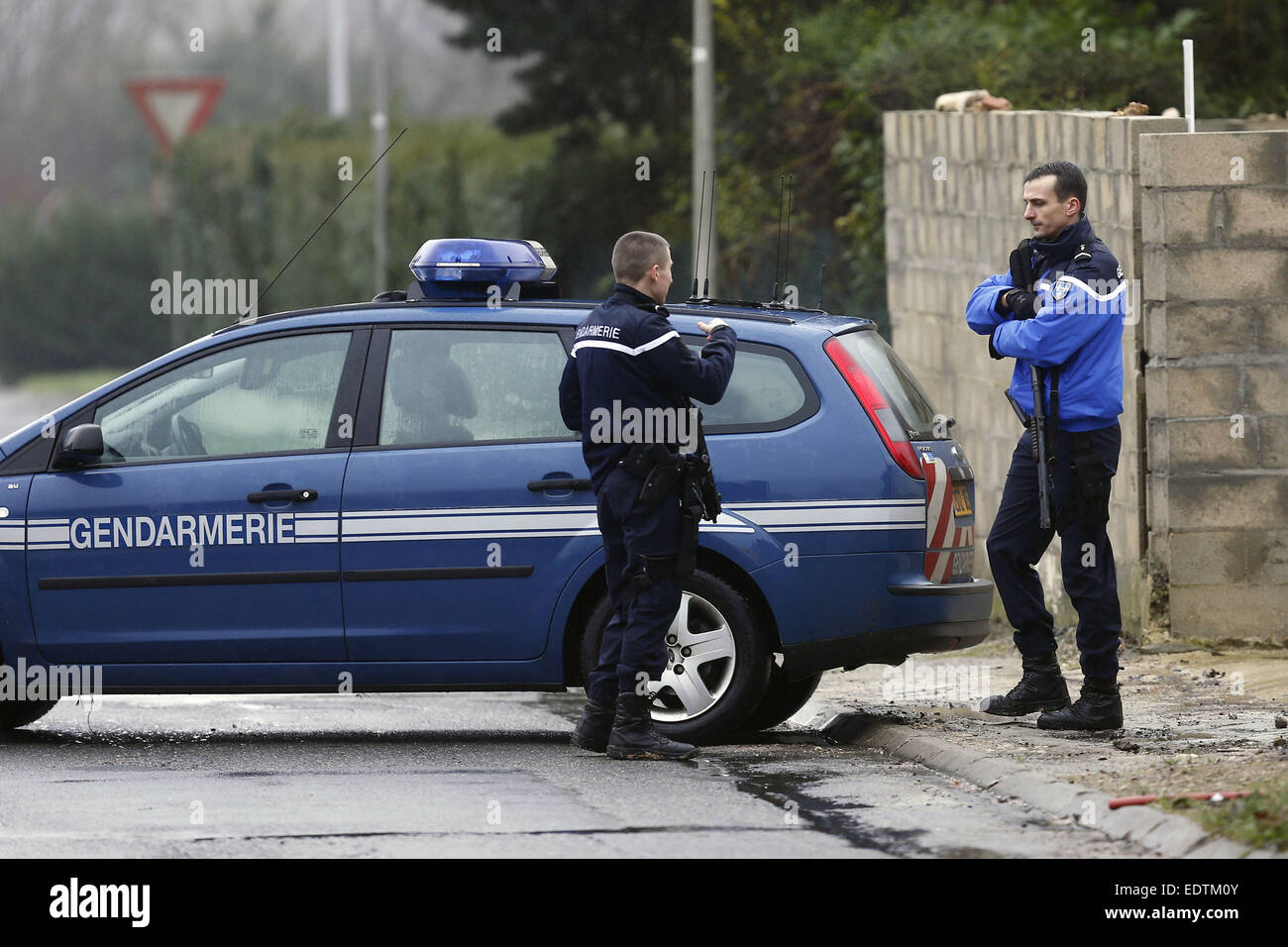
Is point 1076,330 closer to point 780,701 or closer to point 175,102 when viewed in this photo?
point 780,701

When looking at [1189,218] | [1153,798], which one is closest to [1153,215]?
[1189,218]

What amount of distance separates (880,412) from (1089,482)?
0.76m

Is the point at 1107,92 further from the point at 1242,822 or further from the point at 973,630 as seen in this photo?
the point at 1242,822

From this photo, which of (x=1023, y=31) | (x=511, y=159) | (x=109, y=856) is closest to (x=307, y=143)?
(x=511, y=159)

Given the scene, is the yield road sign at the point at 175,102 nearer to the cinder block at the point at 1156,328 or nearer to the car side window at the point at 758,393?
the cinder block at the point at 1156,328

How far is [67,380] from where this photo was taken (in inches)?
1641

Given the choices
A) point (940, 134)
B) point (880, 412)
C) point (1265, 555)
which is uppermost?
point (940, 134)

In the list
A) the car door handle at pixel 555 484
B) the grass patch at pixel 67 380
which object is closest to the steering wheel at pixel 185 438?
the car door handle at pixel 555 484

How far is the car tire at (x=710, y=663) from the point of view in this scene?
8.34 meters

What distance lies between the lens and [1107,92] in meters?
15.6

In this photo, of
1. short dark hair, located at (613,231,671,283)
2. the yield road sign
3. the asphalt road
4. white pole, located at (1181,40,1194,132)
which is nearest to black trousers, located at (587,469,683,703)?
the asphalt road

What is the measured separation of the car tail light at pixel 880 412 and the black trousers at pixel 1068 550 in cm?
40

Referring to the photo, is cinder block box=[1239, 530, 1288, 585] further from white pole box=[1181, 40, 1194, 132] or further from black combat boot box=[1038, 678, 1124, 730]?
black combat boot box=[1038, 678, 1124, 730]

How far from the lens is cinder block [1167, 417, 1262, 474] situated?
10.2 m
